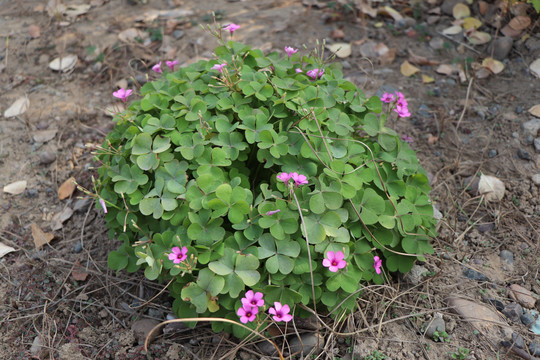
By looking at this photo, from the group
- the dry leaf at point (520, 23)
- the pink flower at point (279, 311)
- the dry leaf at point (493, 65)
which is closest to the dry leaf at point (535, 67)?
the dry leaf at point (493, 65)

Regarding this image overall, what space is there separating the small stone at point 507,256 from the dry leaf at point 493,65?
1.55 meters

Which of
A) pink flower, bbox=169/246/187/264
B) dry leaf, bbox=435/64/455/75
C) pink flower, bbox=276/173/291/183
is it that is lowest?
dry leaf, bbox=435/64/455/75

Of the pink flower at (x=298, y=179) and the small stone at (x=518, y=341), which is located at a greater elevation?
the pink flower at (x=298, y=179)

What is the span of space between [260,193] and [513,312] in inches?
50.9

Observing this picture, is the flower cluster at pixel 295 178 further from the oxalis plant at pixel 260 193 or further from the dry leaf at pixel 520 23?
the dry leaf at pixel 520 23

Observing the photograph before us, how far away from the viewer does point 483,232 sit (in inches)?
101

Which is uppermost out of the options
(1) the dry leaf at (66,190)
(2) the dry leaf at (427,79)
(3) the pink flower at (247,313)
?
(3) the pink flower at (247,313)

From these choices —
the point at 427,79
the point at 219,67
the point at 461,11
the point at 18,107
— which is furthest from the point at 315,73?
the point at 18,107

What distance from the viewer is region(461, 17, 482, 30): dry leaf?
3699 mm

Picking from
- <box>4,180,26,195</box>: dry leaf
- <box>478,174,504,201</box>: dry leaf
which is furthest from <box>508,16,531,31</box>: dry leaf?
<box>4,180,26,195</box>: dry leaf

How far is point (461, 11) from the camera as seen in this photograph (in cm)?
384

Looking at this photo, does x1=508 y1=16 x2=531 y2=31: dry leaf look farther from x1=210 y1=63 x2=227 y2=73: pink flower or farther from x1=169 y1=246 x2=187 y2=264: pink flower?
x1=169 y1=246 x2=187 y2=264: pink flower

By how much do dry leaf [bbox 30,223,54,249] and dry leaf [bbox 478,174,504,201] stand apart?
99.4 inches

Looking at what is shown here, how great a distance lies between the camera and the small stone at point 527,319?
2108 millimetres
